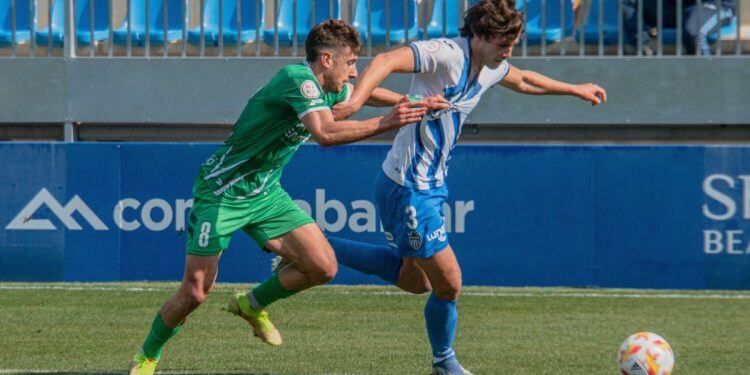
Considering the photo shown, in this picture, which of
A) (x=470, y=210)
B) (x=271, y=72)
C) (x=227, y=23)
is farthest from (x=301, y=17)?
(x=470, y=210)

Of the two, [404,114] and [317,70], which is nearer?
[404,114]

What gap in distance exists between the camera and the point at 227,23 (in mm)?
14648

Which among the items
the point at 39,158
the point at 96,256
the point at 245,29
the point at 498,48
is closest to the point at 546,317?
the point at 498,48

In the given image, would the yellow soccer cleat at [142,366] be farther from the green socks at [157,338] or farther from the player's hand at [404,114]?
the player's hand at [404,114]

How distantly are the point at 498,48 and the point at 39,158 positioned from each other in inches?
277

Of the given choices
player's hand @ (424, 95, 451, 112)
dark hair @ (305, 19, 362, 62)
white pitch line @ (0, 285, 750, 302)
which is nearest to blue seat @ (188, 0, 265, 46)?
white pitch line @ (0, 285, 750, 302)

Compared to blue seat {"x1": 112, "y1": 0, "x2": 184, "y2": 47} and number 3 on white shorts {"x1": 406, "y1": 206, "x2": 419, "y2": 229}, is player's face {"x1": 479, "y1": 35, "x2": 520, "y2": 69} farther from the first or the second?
blue seat {"x1": 112, "y1": 0, "x2": 184, "y2": 47}

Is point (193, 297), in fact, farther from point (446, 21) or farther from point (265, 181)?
point (446, 21)

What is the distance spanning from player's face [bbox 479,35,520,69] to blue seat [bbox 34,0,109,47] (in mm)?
9170

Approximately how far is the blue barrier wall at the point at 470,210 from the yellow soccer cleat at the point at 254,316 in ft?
15.8

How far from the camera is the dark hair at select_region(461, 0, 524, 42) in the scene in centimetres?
624

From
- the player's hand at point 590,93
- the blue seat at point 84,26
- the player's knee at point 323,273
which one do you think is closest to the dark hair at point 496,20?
the player's hand at point 590,93

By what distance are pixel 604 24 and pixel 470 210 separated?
3701mm

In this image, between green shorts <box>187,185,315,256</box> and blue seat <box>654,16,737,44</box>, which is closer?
green shorts <box>187,185,315,256</box>
